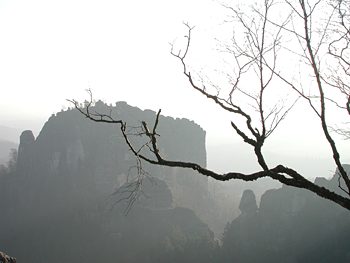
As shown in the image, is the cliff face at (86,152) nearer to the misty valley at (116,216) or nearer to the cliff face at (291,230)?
the misty valley at (116,216)

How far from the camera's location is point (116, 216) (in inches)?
2377

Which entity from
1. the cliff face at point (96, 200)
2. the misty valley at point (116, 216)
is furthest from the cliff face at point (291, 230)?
the cliff face at point (96, 200)

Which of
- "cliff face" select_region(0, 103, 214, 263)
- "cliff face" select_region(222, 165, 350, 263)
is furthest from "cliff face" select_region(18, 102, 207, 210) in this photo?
"cliff face" select_region(222, 165, 350, 263)

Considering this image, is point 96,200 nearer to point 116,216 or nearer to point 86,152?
point 116,216

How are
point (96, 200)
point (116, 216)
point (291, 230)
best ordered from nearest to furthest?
point (291, 230)
point (116, 216)
point (96, 200)

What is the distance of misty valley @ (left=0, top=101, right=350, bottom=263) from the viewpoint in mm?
52875

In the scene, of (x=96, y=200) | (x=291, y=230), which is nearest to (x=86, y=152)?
(x=96, y=200)

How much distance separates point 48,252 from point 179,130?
53.7 metres

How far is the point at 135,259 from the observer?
52.4 metres

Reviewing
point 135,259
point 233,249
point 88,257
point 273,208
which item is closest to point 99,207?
point 88,257

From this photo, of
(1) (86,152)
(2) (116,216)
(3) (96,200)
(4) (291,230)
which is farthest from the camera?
(1) (86,152)

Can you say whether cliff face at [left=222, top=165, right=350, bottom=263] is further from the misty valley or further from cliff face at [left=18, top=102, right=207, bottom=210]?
cliff face at [left=18, top=102, right=207, bottom=210]

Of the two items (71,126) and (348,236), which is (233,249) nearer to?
(348,236)

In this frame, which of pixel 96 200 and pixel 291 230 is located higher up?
pixel 291 230
